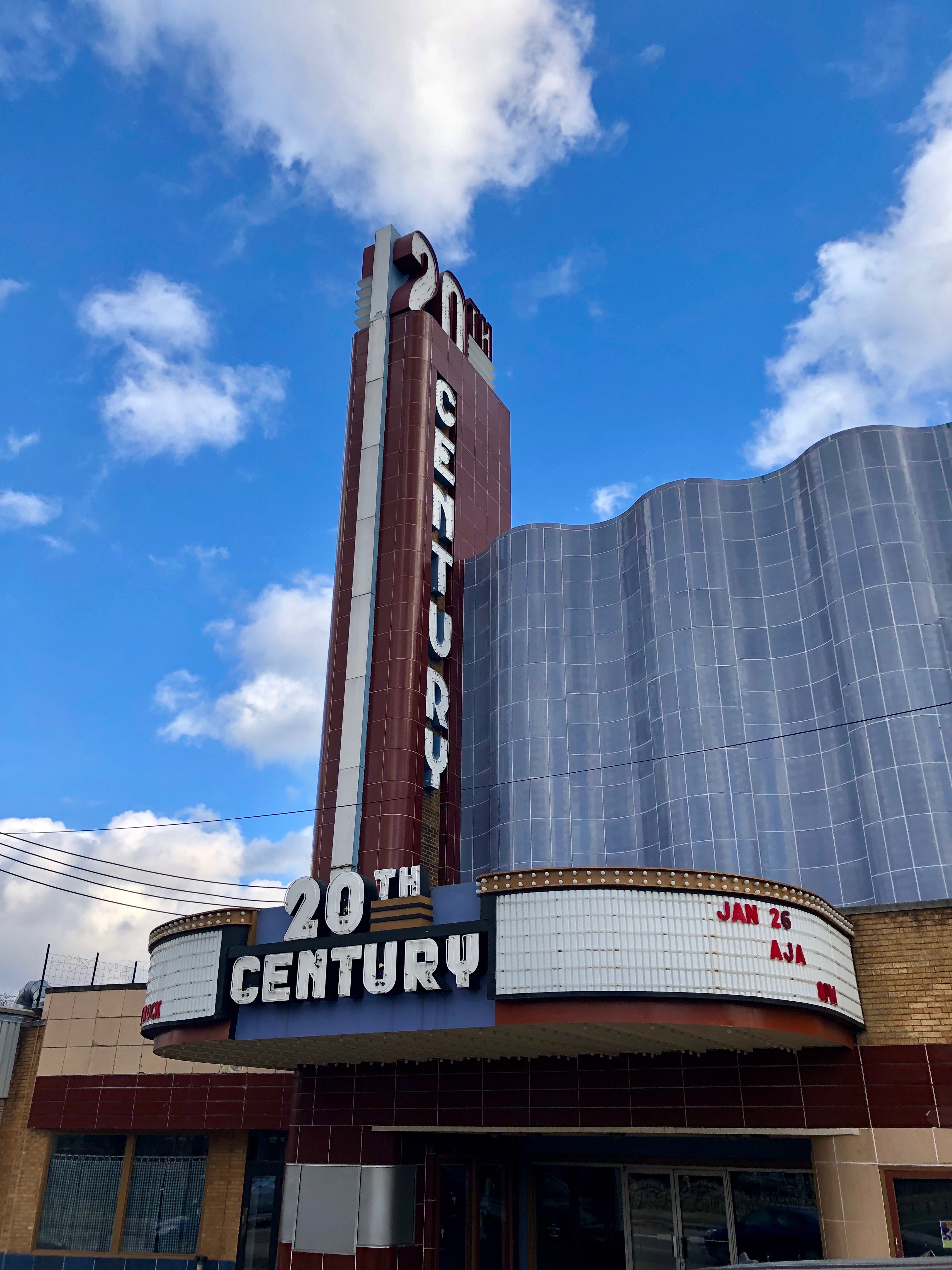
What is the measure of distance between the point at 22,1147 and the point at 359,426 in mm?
25441

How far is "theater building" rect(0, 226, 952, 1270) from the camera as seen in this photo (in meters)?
17.9

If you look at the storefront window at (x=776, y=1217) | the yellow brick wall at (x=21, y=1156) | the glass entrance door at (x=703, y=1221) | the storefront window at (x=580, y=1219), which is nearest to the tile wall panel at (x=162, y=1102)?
the yellow brick wall at (x=21, y=1156)

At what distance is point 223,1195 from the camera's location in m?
29.5

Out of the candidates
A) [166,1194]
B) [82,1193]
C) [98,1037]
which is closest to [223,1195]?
[166,1194]

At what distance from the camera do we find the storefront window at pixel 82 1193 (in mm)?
30234

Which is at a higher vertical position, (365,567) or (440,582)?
(440,582)

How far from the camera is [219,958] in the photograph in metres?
21.0

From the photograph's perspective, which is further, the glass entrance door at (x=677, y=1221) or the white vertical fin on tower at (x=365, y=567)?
the white vertical fin on tower at (x=365, y=567)

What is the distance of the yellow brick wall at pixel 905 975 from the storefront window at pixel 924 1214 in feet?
7.53

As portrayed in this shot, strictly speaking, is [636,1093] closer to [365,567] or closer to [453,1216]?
[453,1216]

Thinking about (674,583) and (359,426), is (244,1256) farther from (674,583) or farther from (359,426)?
(359,426)

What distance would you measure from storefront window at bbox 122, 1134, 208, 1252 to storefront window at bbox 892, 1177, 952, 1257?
20.6 meters

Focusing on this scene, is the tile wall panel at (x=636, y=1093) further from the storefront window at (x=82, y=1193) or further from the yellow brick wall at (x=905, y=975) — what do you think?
the storefront window at (x=82, y=1193)

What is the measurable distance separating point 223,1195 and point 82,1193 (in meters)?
5.04
